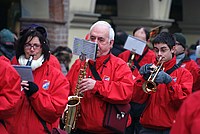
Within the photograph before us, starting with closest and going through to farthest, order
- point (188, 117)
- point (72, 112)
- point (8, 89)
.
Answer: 1. point (188, 117)
2. point (8, 89)
3. point (72, 112)

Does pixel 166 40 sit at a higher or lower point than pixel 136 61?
higher

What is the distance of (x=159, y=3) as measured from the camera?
13742 millimetres

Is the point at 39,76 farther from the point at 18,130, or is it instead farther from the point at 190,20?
the point at 190,20

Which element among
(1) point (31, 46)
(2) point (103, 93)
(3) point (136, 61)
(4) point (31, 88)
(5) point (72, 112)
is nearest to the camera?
(4) point (31, 88)

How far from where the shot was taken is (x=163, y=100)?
20.9ft

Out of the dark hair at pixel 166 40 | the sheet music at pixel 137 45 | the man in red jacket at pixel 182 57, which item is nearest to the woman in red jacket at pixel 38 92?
the dark hair at pixel 166 40

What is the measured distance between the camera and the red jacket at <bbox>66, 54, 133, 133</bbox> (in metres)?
5.65

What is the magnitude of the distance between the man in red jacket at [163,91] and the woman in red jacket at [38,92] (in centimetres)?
125

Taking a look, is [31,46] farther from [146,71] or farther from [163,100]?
[163,100]

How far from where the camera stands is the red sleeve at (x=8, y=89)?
474 centimetres

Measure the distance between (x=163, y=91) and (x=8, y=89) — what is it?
2186mm

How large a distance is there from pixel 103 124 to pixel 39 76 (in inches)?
31.8

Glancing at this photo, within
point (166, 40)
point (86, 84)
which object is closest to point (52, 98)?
point (86, 84)

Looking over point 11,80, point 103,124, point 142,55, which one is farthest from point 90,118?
point 142,55
